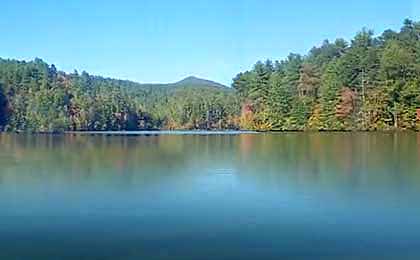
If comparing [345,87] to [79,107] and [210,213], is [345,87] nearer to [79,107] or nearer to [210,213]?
[79,107]

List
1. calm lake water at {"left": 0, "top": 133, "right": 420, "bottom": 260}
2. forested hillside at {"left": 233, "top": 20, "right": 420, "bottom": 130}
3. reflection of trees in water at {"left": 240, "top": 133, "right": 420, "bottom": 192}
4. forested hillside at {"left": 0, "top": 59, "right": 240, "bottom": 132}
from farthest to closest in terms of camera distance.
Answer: forested hillside at {"left": 0, "top": 59, "right": 240, "bottom": 132}
forested hillside at {"left": 233, "top": 20, "right": 420, "bottom": 130}
reflection of trees in water at {"left": 240, "top": 133, "right": 420, "bottom": 192}
calm lake water at {"left": 0, "top": 133, "right": 420, "bottom": 260}

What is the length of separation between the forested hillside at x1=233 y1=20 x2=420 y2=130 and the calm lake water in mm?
30234

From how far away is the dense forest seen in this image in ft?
143

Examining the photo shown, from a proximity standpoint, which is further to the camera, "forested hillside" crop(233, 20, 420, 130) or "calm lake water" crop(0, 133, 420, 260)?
"forested hillside" crop(233, 20, 420, 130)

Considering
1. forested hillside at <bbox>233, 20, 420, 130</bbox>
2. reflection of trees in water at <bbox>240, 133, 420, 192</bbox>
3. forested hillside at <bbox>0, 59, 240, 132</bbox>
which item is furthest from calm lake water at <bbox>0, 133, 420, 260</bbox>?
forested hillside at <bbox>0, 59, 240, 132</bbox>

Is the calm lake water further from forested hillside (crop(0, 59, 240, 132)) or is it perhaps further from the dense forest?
forested hillside (crop(0, 59, 240, 132))

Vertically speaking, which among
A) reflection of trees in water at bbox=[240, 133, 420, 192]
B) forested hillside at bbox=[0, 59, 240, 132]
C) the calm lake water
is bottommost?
the calm lake water

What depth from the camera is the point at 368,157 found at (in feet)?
58.3

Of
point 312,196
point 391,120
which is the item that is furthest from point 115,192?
point 391,120

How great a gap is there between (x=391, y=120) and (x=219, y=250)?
132 ft

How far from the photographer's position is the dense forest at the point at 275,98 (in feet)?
143

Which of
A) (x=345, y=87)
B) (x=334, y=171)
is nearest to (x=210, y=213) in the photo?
(x=334, y=171)

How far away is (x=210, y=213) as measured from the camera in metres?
8.09

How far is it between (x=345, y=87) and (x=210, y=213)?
40.3 metres
